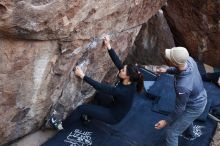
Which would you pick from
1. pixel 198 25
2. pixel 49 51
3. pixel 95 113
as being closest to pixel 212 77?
pixel 198 25

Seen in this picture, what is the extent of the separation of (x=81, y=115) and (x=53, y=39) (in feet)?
4.63

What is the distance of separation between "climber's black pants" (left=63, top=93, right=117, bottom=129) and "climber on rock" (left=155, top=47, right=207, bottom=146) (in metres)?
0.75

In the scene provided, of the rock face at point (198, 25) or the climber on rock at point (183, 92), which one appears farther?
the rock face at point (198, 25)

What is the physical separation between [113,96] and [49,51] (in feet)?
3.35

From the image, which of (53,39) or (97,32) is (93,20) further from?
(53,39)

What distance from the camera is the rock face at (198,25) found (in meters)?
7.46

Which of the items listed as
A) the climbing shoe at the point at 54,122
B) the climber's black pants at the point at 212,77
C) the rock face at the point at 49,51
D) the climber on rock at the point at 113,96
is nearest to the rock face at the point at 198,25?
the climber's black pants at the point at 212,77

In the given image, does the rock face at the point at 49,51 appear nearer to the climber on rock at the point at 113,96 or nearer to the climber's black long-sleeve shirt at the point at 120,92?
the climber on rock at the point at 113,96

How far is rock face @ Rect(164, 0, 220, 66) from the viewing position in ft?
24.5

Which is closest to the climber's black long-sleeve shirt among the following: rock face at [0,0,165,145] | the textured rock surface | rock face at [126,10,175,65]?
rock face at [0,0,165,145]

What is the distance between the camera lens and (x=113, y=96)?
5.27 m

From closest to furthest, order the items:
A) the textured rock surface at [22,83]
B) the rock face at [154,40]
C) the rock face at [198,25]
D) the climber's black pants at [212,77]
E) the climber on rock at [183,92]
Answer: the textured rock surface at [22,83], the climber on rock at [183,92], the climber's black pants at [212,77], the rock face at [198,25], the rock face at [154,40]

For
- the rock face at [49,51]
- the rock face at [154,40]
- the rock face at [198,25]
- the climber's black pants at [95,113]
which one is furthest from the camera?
the rock face at [154,40]

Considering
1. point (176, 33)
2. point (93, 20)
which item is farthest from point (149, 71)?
point (93, 20)
